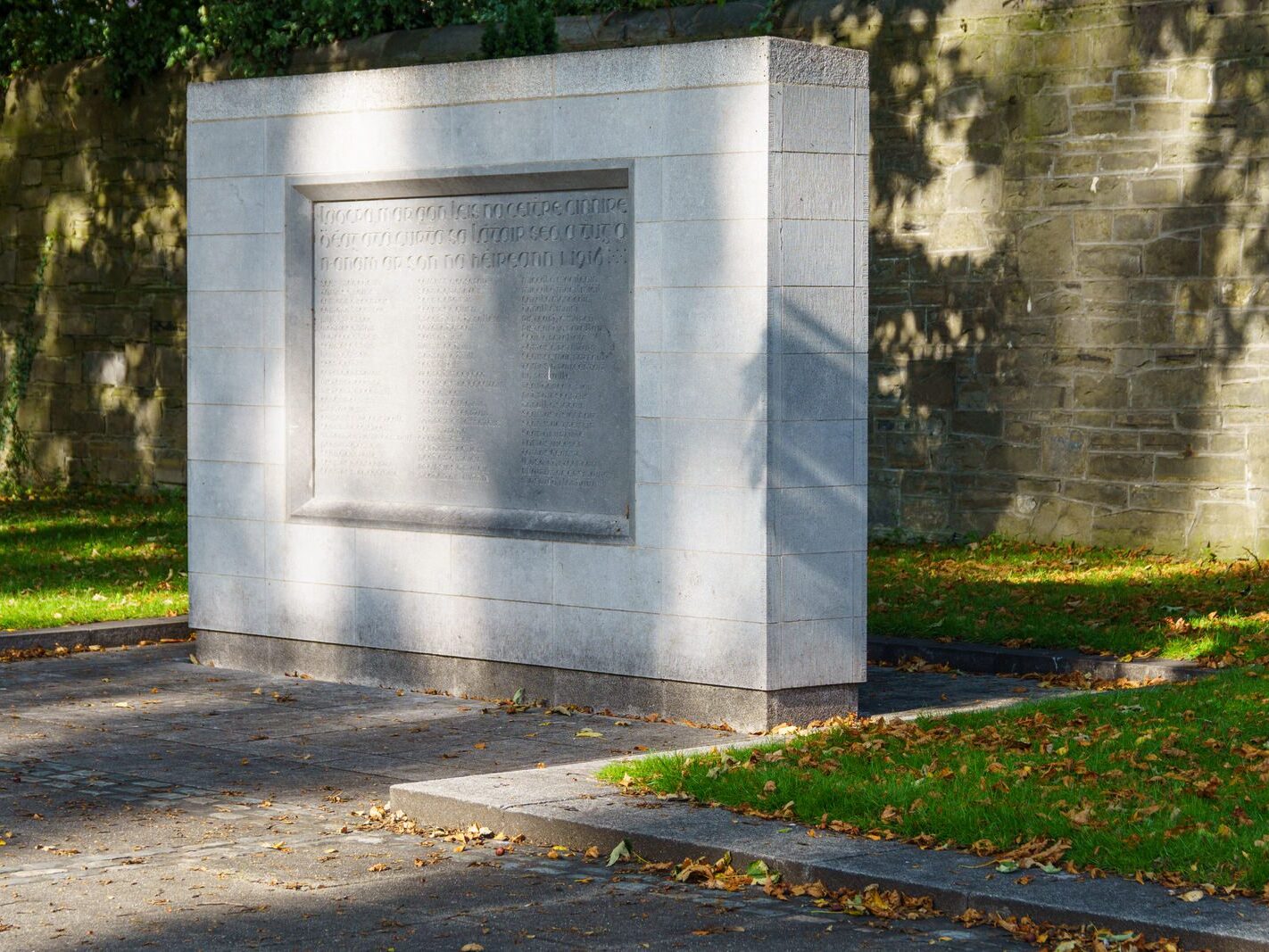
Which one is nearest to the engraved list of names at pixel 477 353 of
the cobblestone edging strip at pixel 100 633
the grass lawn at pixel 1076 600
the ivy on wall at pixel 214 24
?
the cobblestone edging strip at pixel 100 633

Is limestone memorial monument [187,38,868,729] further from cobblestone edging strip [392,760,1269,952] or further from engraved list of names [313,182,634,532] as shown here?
cobblestone edging strip [392,760,1269,952]

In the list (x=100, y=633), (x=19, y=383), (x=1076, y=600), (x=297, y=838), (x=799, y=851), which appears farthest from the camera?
(x=19, y=383)

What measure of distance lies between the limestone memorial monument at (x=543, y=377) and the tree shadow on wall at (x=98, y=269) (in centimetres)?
1005

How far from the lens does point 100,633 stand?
1202 centimetres

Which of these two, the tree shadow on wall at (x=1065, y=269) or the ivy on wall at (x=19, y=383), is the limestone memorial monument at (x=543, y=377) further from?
the ivy on wall at (x=19, y=383)

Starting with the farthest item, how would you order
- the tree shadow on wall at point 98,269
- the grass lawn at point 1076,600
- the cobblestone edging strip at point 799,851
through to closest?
the tree shadow on wall at point 98,269 → the grass lawn at point 1076,600 → the cobblestone edging strip at point 799,851

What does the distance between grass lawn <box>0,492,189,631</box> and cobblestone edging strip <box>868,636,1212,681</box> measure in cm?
446

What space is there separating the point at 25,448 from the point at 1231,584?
46.4 ft

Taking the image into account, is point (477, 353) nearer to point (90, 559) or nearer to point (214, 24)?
point (90, 559)

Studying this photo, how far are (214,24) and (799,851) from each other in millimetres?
16059

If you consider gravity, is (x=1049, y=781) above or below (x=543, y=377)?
below

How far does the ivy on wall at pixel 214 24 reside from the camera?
1961 centimetres

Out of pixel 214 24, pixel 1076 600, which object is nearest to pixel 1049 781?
pixel 1076 600

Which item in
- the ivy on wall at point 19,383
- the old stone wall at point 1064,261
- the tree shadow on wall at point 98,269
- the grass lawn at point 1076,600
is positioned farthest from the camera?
the ivy on wall at point 19,383
